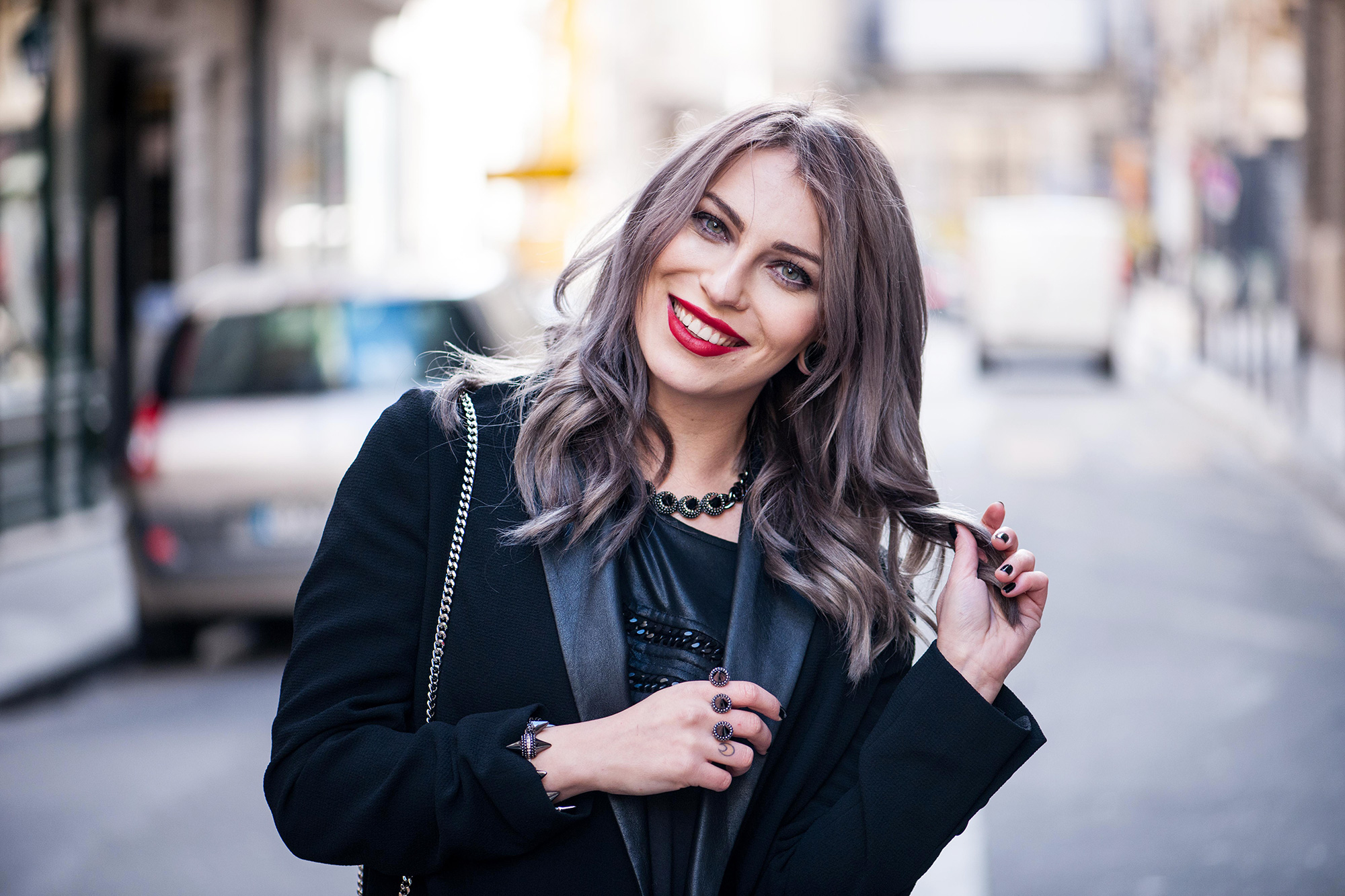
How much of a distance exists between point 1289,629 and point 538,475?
6027 mm

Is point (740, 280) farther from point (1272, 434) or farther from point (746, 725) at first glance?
point (1272, 434)

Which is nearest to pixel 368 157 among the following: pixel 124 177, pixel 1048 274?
pixel 124 177

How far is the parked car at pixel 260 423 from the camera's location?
20.6 ft

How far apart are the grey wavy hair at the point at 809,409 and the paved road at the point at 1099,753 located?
9.8 inches

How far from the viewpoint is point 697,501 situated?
198 centimetres

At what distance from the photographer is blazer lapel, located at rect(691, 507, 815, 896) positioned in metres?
1.76

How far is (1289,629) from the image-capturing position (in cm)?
693

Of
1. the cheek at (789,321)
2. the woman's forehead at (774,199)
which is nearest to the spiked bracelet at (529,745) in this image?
the cheek at (789,321)

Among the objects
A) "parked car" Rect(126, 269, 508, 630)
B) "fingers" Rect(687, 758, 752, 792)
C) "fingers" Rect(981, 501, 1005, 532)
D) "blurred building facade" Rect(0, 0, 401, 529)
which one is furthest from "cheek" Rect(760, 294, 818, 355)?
"blurred building facade" Rect(0, 0, 401, 529)

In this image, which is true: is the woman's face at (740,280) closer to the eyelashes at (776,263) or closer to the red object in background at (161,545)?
the eyelashes at (776,263)

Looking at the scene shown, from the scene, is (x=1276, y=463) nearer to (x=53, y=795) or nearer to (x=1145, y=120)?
(x=53, y=795)

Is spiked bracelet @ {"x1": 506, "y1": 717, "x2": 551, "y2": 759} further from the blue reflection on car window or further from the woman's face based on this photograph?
the blue reflection on car window

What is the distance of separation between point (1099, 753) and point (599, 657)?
3942 millimetres

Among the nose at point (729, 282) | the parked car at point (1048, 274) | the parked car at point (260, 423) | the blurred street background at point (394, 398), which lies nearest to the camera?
the nose at point (729, 282)
